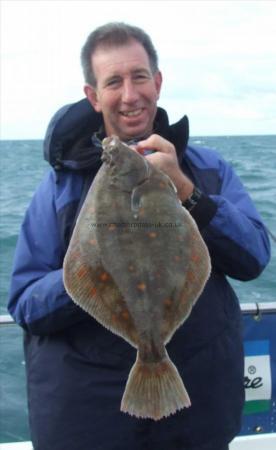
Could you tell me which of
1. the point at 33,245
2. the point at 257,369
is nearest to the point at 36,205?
the point at 33,245

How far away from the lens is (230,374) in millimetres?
2719

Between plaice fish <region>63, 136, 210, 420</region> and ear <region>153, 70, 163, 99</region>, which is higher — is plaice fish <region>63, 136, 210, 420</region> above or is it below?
below

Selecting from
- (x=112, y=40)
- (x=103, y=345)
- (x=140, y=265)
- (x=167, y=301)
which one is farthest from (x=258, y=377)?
(x=112, y=40)

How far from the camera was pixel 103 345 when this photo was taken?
102 inches

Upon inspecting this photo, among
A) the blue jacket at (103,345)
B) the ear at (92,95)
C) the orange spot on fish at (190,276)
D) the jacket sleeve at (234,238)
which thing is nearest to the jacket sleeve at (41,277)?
the blue jacket at (103,345)

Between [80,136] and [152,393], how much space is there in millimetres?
1246

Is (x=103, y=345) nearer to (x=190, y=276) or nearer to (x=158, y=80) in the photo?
(x=190, y=276)

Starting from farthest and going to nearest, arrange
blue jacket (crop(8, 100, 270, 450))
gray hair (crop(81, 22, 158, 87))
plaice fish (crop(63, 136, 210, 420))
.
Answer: gray hair (crop(81, 22, 158, 87)) → blue jacket (crop(8, 100, 270, 450)) → plaice fish (crop(63, 136, 210, 420))

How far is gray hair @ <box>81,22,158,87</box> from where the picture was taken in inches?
106

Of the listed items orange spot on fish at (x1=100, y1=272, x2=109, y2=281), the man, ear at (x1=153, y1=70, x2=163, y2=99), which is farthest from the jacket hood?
orange spot on fish at (x1=100, y1=272, x2=109, y2=281)

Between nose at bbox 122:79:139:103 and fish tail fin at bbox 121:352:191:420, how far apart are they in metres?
1.07

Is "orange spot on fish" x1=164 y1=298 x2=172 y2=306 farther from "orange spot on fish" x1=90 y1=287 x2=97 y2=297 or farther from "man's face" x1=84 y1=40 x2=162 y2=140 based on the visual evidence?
"man's face" x1=84 y1=40 x2=162 y2=140

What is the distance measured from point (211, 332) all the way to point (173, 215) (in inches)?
28.7

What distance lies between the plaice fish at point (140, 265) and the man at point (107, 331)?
0.94ft
